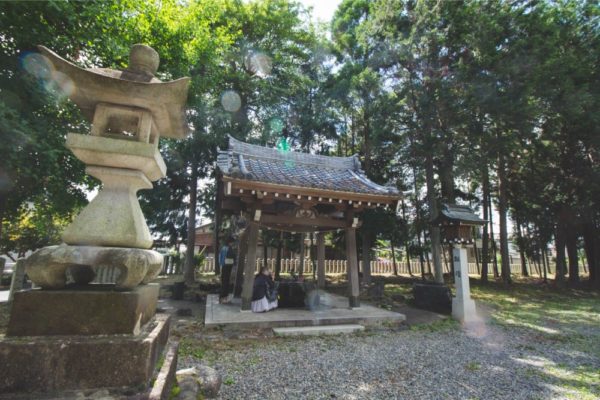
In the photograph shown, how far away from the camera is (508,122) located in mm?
11273

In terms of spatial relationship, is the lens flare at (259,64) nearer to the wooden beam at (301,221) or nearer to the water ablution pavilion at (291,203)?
the water ablution pavilion at (291,203)

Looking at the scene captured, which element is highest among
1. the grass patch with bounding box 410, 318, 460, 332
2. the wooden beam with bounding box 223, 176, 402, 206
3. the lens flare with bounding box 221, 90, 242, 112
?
the lens flare with bounding box 221, 90, 242, 112

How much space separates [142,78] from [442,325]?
8166mm

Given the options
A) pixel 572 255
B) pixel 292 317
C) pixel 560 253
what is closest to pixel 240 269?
pixel 292 317

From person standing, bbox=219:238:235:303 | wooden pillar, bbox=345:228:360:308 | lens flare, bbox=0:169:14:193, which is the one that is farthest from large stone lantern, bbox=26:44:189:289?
person standing, bbox=219:238:235:303

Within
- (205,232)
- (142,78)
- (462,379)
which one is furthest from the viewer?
(205,232)

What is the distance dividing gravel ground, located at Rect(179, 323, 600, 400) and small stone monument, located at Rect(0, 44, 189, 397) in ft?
6.60

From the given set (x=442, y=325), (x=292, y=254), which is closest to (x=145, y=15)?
(x=442, y=325)

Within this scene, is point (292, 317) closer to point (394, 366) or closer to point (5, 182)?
point (394, 366)

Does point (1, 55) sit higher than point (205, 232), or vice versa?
point (1, 55)

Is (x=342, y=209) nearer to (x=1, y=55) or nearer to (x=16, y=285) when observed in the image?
(x=1, y=55)

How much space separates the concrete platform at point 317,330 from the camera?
614cm

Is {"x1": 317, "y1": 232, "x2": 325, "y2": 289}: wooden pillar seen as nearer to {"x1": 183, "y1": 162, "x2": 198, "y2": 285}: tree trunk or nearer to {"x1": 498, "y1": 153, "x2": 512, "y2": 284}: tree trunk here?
{"x1": 183, "y1": 162, "x2": 198, "y2": 285}: tree trunk

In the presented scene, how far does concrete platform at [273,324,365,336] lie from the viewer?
6145 millimetres
